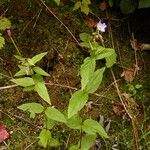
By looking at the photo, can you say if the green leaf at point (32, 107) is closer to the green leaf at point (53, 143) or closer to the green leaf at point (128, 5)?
the green leaf at point (53, 143)

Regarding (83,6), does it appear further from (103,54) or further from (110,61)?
(103,54)

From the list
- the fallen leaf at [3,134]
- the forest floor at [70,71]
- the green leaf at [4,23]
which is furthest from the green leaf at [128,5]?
the fallen leaf at [3,134]

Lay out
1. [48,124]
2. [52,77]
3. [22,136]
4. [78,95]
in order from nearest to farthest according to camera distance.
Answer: [78,95], [48,124], [22,136], [52,77]

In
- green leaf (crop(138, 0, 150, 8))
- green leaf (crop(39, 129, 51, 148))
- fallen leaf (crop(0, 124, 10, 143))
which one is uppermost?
green leaf (crop(138, 0, 150, 8))

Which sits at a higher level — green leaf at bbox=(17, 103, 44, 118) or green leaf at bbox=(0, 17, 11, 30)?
green leaf at bbox=(0, 17, 11, 30)

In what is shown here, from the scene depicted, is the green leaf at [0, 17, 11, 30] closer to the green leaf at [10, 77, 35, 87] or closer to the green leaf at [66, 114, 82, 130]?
the green leaf at [10, 77, 35, 87]

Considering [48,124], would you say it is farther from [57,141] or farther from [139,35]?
[139,35]

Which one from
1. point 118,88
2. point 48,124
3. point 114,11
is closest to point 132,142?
point 118,88

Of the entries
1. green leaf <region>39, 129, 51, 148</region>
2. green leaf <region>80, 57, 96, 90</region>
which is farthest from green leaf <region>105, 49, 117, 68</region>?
green leaf <region>39, 129, 51, 148</region>
